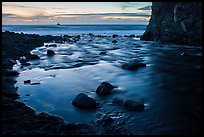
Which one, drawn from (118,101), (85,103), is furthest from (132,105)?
(85,103)

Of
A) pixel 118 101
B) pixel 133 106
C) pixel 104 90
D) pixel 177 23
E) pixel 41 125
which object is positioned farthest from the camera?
pixel 177 23

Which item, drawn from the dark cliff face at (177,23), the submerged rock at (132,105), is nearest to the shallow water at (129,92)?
the submerged rock at (132,105)

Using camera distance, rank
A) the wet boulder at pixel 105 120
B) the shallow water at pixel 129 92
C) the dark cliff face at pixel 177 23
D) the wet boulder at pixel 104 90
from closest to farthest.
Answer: the wet boulder at pixel 105 120
the shallow water at pixel 129 92
the wet boulder at pixel 104 90
the dark cliff face at pixel 177 23

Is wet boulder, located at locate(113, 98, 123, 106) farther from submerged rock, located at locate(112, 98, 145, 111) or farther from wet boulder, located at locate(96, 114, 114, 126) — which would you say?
wet boulder, located at locate(96, 114, 114, 126)

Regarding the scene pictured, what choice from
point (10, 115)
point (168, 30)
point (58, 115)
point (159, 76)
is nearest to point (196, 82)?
point (159, 76)

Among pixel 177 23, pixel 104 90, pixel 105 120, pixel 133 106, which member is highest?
pixel 177 23

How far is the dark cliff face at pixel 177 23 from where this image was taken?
132 feet

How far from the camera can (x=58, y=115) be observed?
34.3 feet

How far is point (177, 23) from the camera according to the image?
4444 centimetres

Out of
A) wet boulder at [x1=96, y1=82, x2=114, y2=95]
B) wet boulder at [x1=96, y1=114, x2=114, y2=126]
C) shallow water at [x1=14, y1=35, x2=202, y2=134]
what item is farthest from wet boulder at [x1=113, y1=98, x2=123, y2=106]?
wet boulder at [x1=96, y1=114, x2=114, y2=126]

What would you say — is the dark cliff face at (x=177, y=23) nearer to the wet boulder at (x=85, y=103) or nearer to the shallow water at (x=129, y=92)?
the shallow water at (x=129, y=92)

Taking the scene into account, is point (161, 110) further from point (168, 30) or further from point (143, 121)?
point (168, 30)

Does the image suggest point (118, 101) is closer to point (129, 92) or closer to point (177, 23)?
point (129, 92)

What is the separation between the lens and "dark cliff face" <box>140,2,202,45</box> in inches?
1587
